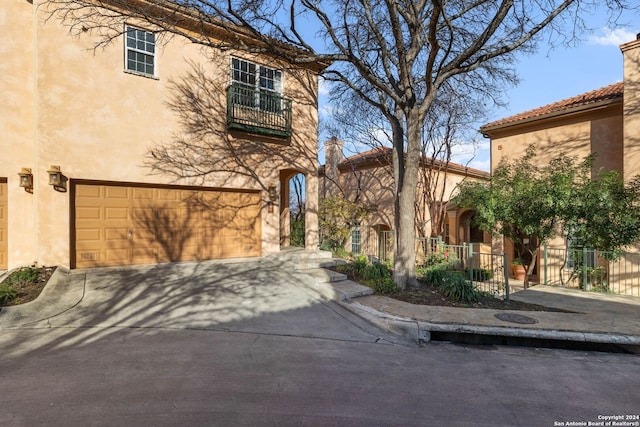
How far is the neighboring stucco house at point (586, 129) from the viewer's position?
1033cm

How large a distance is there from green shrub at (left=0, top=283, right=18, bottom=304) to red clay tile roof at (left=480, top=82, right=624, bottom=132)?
625 inches

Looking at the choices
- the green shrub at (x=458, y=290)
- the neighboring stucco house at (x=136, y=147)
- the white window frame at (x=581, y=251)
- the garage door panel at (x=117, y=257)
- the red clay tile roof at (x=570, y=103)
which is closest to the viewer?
the green shrub at (x=458, y=290)

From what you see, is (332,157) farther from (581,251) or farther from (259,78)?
(581,251)

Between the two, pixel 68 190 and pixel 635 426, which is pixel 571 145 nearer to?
pixel 635 426

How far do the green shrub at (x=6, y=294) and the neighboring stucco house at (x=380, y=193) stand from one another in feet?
39.3

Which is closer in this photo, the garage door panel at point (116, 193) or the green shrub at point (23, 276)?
the green shrub at point (23, 276)

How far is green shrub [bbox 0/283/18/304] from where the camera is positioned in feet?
18.6

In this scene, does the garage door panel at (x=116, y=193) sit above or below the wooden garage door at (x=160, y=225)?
above

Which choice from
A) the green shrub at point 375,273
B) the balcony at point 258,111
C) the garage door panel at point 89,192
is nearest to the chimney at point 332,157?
the balcony at point 258,111

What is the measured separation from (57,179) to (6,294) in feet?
8.92

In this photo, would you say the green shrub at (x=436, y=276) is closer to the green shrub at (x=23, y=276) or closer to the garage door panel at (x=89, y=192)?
the garage door panel at (x=89, y=192)

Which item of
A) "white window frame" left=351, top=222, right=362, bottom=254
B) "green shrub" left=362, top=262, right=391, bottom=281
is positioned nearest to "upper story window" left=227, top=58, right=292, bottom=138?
"green shrub" left=362, top=262, right=391, bottom=281

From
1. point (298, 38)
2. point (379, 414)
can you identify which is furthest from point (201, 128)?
point (379, 414)

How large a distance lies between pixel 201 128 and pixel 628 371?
10069 mm
